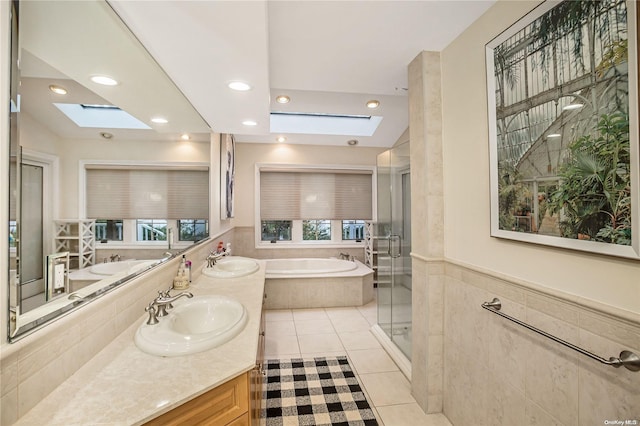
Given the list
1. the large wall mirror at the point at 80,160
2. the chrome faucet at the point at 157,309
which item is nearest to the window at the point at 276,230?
the large wall mirror at the point at 80,160

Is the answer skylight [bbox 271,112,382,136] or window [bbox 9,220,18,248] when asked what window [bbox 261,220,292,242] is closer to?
skylight [bbox 271,112,382,136]

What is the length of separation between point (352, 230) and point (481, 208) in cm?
342

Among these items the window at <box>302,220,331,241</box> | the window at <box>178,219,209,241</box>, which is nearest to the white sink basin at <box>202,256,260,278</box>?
the window at <box>178,219,209,241</box>

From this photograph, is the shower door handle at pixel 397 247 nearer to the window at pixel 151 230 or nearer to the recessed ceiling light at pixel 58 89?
Answer: the window at pixel 151 230

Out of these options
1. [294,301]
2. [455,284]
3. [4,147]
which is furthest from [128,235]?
[294,301]

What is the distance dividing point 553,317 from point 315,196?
3.75m

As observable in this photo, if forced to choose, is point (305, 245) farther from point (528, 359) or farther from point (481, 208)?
point (528, 359)

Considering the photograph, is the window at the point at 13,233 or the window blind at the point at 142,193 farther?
the window blind at the point at 142,193

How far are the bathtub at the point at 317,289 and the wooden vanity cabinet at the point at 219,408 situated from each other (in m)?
2.74

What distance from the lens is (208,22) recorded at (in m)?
1.25

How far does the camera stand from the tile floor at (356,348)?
1.96m

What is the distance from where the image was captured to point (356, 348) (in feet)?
9.27

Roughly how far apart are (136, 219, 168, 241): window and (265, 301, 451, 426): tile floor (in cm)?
161

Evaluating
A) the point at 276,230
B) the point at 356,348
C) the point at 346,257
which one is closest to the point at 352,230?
the point at 346,257
